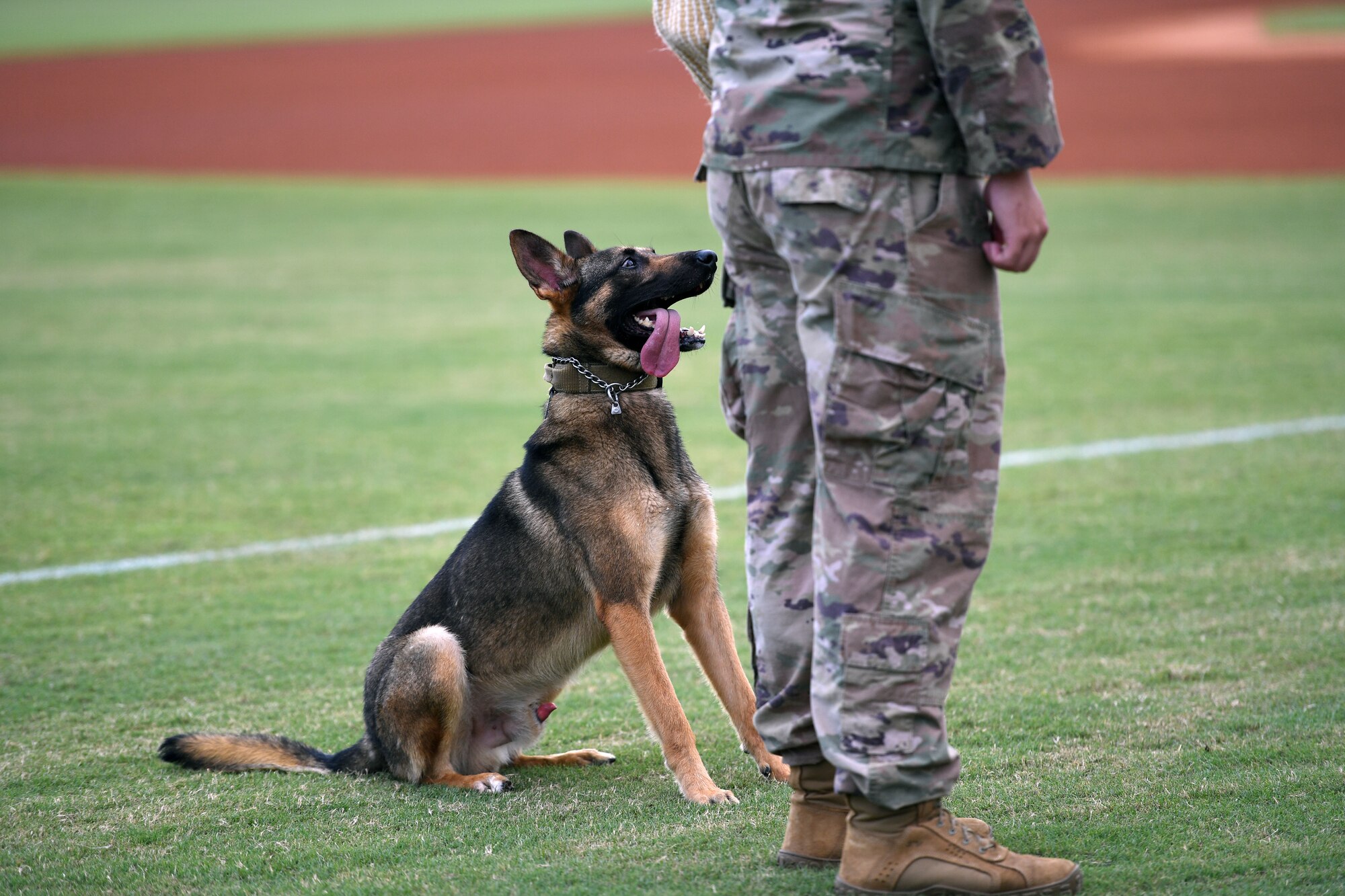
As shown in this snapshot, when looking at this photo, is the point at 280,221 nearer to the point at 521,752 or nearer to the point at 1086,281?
the point at 1086,281

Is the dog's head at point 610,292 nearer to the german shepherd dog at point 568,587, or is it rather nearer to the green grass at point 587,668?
the german shepherd dog at point 568,587

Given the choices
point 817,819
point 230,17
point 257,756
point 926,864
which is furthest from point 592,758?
point 230,17

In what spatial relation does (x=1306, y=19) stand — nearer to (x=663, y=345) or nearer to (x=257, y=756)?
(x=663, y=345)

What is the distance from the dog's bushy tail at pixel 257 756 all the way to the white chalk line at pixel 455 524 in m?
1.57

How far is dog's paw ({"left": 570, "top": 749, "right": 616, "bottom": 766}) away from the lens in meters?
4.02

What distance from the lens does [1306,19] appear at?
39031 mm

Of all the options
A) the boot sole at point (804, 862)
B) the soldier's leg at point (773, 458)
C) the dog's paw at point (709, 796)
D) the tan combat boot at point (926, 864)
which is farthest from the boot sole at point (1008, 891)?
the dog's paw at point (709, 796)

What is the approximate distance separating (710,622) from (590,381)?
2.50 ft

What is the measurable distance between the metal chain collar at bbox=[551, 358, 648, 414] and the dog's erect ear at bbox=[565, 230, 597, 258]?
392 mm

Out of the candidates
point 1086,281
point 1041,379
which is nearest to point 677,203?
point 1086,281

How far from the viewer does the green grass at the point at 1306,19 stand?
123 feet

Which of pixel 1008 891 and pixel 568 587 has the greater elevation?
pixel 568 587

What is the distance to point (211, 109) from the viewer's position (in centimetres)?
3416

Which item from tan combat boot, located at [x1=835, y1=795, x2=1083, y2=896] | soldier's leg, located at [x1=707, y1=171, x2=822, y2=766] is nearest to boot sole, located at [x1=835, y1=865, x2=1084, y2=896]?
tan combat boot, located at [x1=835, y1=795, x2=1083, y2=896]
